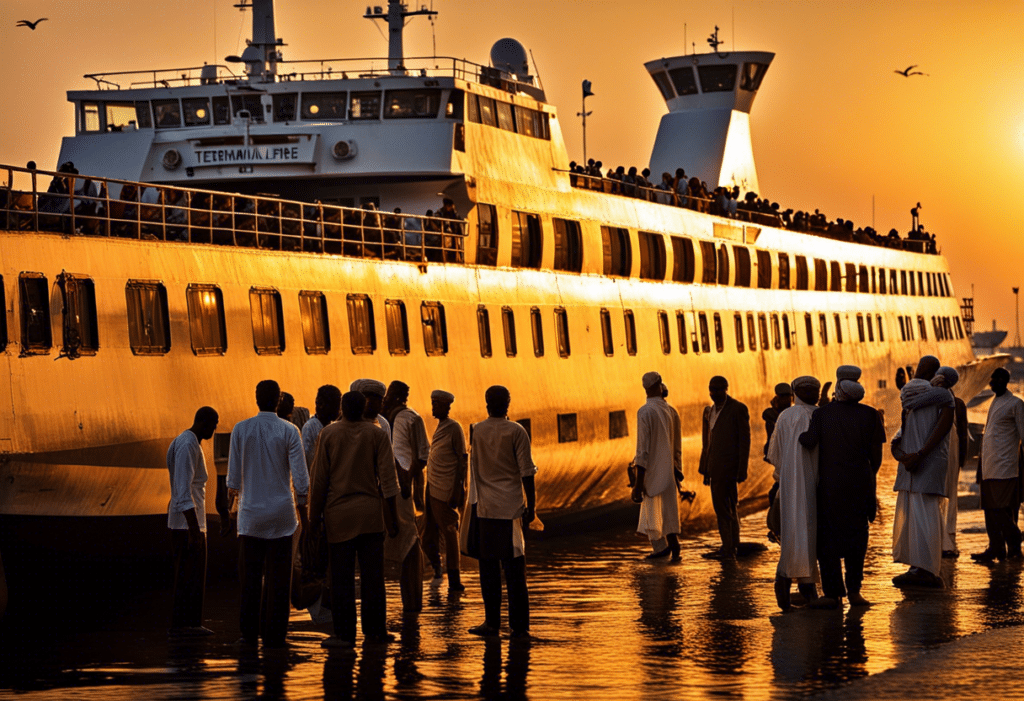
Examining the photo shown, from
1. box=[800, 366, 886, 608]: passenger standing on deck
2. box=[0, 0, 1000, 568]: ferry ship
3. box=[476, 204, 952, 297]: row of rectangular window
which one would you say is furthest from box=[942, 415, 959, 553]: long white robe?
box=[476, 204, 952, 297]: row of rectangular window

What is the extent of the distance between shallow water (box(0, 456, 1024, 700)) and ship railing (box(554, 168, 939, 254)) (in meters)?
15.3

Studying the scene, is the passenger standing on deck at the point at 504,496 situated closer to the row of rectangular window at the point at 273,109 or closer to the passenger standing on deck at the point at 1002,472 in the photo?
the passenger standing on deck at the point at 1002,472

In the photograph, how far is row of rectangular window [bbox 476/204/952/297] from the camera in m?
26.7

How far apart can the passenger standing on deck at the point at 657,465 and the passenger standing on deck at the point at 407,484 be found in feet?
11.5

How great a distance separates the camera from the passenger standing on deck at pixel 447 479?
14.1m

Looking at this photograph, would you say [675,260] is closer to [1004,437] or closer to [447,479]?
[1004,437]

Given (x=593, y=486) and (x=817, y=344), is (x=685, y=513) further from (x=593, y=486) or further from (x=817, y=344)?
(x=817, y=344)

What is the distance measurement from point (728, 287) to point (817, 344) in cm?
672

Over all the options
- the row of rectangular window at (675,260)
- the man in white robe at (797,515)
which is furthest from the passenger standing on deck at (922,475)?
the row of rectangular window at (675,260)

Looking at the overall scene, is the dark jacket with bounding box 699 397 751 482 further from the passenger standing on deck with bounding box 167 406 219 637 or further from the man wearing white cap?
the passenger standing on deck with bounding box 167 406 219 637

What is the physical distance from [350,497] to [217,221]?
34.1 feet

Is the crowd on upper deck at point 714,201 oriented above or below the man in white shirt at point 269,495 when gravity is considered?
Answer: above

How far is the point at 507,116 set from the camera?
27406 millimetres

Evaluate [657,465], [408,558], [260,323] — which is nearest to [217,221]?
[260,323]
